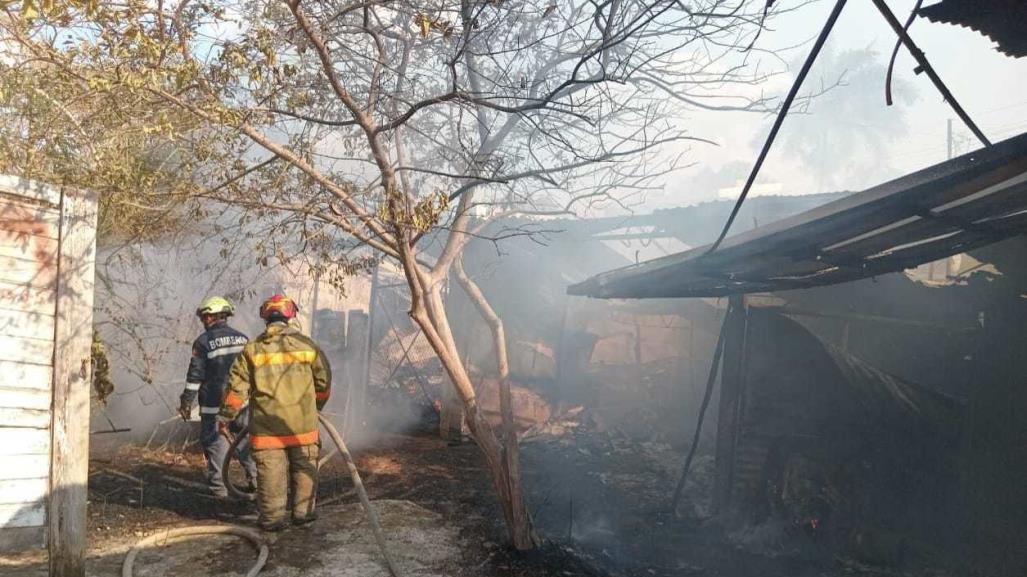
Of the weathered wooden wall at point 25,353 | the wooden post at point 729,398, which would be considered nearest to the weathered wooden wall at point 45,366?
the weathered wooden wall at point 25,353

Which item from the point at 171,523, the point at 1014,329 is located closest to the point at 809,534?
the point at 1014,329

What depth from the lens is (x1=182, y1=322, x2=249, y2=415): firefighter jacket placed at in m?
6.66

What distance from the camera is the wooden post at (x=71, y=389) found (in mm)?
3818

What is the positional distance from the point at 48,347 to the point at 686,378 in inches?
414

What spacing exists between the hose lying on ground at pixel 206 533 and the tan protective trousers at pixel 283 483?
0.23 metres

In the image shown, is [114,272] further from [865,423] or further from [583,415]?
[865,423]

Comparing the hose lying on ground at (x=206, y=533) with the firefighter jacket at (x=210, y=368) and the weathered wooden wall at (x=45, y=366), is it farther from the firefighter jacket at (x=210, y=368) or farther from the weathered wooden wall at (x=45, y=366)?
the firefighter jacket at (x=210, y=368)

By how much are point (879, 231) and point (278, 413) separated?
506 centimetres

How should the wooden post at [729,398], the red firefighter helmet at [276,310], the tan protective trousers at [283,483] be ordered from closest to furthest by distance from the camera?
1. the tan protective trousers at [283,483]
2. the red firefighter helmet at [276,310]
3. the wooden post at [729,398]

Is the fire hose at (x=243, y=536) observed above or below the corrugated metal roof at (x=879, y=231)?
below

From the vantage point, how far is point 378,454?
8938 millimetres

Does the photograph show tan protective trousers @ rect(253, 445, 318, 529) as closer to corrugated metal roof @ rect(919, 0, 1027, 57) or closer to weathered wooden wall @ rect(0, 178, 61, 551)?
weathered wooden wall @ rect(0, 178, 61, 551)

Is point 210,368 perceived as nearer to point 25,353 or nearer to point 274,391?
point 274,391

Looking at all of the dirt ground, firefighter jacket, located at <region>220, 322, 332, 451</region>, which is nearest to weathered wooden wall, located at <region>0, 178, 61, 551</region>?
the dirt ground
